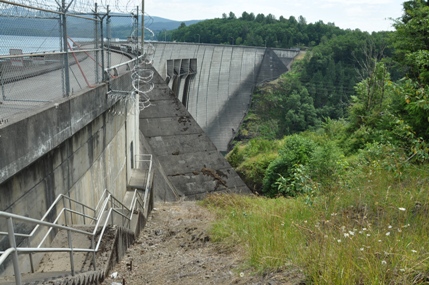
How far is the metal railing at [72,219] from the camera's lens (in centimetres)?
220

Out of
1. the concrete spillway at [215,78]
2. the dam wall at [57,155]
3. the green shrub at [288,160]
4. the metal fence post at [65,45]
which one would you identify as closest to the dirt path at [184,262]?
the dam wall at [57,155]

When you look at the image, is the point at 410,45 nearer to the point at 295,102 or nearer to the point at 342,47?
the point at 295,102

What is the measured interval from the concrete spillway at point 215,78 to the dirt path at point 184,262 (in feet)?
86.1

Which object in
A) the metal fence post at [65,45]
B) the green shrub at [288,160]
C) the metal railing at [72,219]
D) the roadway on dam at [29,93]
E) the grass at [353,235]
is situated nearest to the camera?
the metal railing at [72,219]

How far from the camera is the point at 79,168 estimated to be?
5.52 m

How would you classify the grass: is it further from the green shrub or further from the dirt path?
Result: the green shrub

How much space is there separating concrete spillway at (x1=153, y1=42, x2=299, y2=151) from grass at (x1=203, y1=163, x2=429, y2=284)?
90.8ft

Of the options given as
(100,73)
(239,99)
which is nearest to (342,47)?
(239,99)

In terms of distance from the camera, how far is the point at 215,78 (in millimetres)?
40906

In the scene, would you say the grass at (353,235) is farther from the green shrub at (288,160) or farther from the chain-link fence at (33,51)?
the green shrub at (288,160)

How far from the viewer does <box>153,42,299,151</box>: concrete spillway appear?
35094 millimetres

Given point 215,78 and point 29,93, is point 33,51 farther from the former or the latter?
point 215,78

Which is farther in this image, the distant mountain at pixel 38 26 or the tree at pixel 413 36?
the tree at pixel 413 36

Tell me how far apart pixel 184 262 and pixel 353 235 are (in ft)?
7.59
